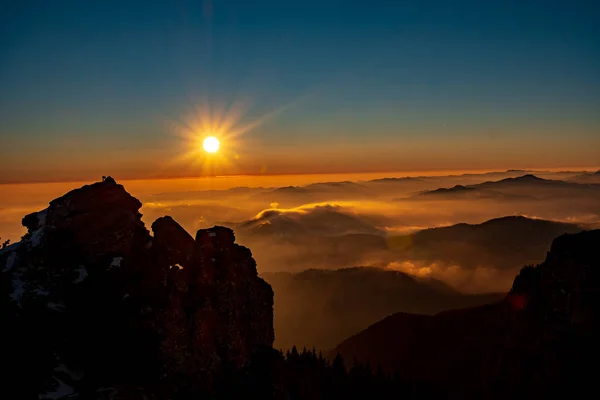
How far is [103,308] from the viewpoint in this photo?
68.4 meters

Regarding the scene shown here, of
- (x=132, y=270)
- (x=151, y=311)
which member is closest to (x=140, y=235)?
(x=132, y=270)

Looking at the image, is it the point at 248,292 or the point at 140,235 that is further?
the point at 248,292

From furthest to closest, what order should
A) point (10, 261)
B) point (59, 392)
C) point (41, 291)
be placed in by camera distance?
point (10, 261), point (41, 291), point (59, 392)

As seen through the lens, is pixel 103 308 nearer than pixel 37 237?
Yes

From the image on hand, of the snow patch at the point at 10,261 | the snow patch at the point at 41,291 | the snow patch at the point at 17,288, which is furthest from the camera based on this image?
the snow patch at the point at 10,261

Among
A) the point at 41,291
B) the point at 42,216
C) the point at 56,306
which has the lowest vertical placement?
the point at 56,306

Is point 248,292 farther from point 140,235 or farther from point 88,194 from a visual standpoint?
point 88,194

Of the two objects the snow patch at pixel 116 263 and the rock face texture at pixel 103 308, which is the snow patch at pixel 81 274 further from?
the snow patch at pixel 116 263

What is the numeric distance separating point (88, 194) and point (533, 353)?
94894 mm

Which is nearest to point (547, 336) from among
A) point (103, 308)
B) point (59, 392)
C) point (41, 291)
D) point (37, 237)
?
point (103, 308)

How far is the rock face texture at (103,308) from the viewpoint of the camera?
203ft

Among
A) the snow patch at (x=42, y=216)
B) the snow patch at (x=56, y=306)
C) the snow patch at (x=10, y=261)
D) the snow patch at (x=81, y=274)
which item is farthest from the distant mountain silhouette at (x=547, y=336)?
the snow patch at (x=10, y=261)

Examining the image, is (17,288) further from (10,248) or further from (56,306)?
(10,248)

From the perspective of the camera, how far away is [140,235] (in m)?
76.1
